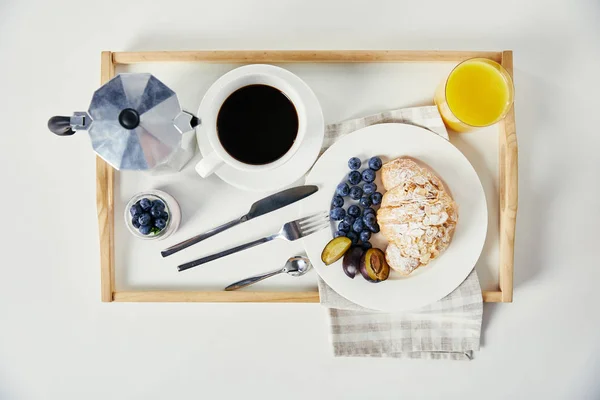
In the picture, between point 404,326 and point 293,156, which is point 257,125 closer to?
point 293,156

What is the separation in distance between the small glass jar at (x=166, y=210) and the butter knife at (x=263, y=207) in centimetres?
5

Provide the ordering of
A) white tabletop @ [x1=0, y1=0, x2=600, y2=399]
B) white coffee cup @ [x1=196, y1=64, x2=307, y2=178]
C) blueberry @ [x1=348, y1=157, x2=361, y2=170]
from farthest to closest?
white tabletop @ [x1=0, y1=0, x2=600, y2=399], blueberry @ [x1=348, y1=157, x2=361, y2=170], white coffee cup @ [x1=196, y1=64, x2=307, y2=178]

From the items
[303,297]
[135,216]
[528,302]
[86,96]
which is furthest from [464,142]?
[86,96]

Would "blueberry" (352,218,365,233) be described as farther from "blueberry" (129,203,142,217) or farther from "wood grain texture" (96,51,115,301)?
"wood grain texture" (96,51,115,301)

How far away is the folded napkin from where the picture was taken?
3.60 feet

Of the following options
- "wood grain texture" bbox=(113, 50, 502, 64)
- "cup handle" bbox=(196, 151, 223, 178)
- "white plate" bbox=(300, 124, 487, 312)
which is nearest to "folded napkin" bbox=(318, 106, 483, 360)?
"white plate" bbox=(300, 124, 487, 312)

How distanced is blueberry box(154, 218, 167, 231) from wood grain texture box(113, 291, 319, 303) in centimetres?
18

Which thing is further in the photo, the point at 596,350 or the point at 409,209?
the point at 596,350

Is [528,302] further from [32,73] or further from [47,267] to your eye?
[32,73]

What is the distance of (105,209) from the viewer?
3.61 ft

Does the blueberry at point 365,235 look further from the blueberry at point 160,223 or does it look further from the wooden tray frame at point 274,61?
→ the blueberry at point 160,223

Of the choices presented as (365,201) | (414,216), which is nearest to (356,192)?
(365,201)

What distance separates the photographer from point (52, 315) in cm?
118
